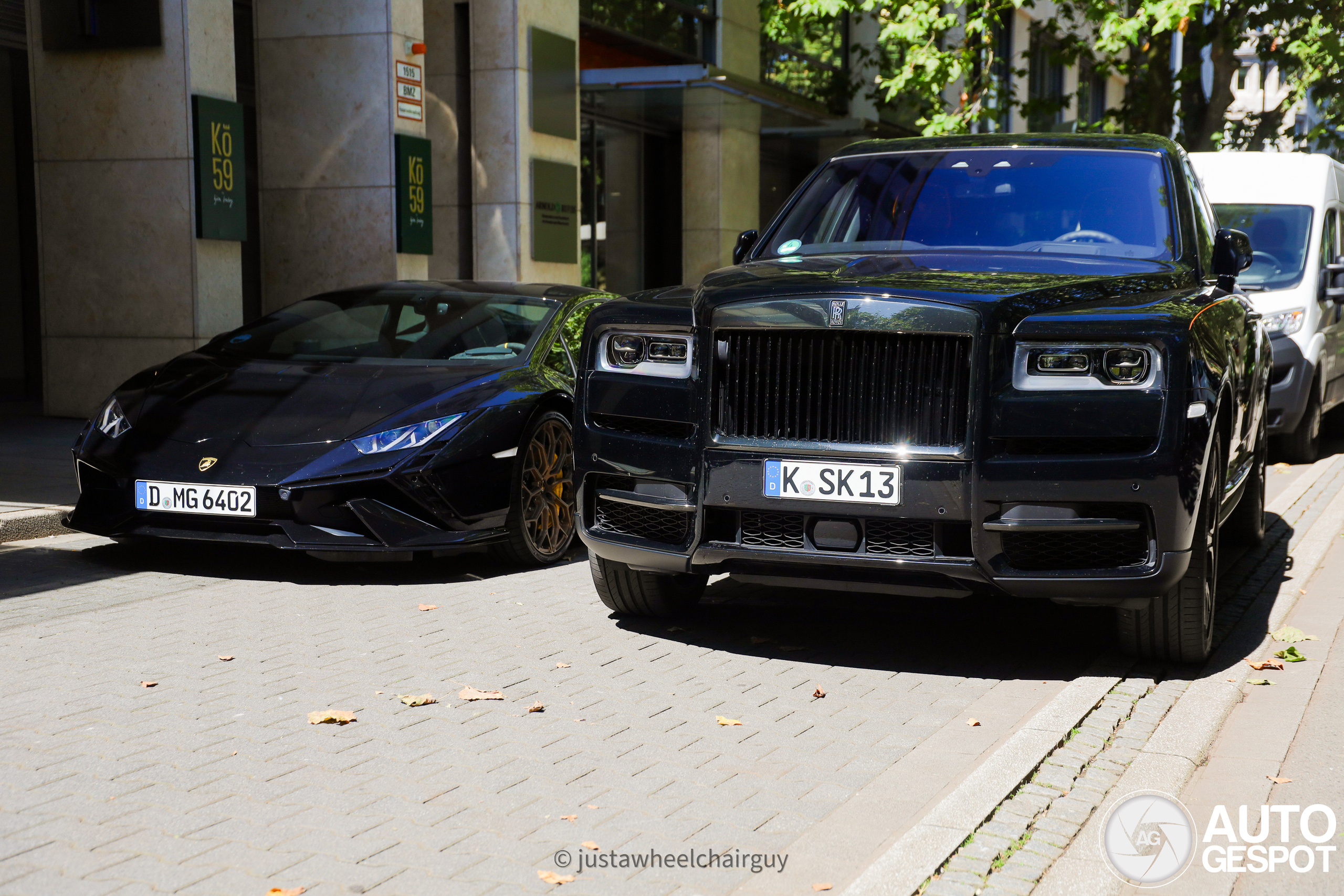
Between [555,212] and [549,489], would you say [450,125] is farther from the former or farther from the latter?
[549,489]

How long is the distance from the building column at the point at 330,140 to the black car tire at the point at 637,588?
880cm

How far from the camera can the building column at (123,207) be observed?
12.2 metres

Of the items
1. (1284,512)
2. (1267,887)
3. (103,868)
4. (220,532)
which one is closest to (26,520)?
(220,532)

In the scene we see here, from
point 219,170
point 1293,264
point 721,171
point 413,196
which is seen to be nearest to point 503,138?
point 413,196

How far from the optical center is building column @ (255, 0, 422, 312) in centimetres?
1406

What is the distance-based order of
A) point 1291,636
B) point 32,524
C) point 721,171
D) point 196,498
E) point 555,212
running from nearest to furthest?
point 1291,636
point 196,498
point 32,524
point 555,212
point 721,171

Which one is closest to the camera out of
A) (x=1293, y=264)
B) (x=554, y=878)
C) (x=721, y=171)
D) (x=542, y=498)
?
(x=554, y=878)

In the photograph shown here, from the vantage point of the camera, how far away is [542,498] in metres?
7.09

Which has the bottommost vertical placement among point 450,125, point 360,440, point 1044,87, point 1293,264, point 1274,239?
point 360,440

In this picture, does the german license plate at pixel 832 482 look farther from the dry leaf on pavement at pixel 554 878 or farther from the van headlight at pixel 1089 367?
the dry leaf on pavement at pixel 554 878

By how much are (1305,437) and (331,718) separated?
9899 mm

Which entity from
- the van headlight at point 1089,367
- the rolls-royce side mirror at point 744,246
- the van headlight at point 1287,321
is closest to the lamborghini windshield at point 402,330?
the rolls-royce side mirror at point 744,246

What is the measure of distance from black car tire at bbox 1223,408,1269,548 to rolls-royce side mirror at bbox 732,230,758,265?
9.04 ft

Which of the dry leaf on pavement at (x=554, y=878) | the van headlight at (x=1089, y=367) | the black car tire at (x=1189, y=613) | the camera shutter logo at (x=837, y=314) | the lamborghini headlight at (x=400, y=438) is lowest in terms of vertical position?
the dry leaf on pavement at (x=554, y=878)
